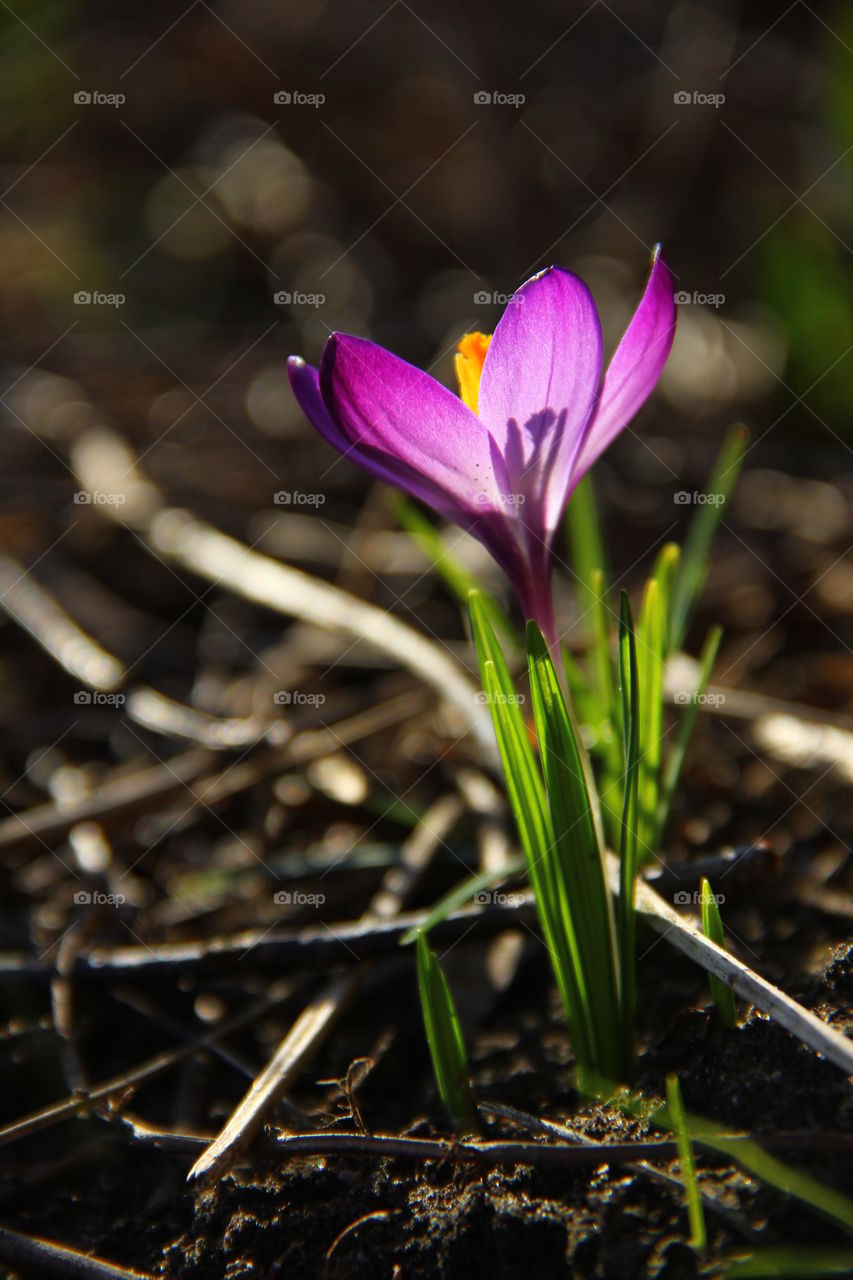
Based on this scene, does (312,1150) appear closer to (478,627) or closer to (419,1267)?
(419,1267)

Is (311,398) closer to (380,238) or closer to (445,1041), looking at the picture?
(445,1041)

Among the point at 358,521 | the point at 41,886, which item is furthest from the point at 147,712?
the point at 358,521

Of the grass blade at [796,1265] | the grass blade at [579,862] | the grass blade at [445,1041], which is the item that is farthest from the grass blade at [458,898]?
the grass blade at [796,1265]

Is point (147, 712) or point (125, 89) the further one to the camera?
point (125, 89)

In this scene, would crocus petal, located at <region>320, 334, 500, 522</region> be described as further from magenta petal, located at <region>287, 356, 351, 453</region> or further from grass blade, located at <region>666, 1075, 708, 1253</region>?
grass blade, located at <region>666, 1075, 708, 1253</region>

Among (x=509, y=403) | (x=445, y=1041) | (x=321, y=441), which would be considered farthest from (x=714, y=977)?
(x=321, y=441)

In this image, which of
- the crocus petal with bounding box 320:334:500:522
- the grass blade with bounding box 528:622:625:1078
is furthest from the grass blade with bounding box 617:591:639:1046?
the crocus petal with bounding box 320:334:500:522
